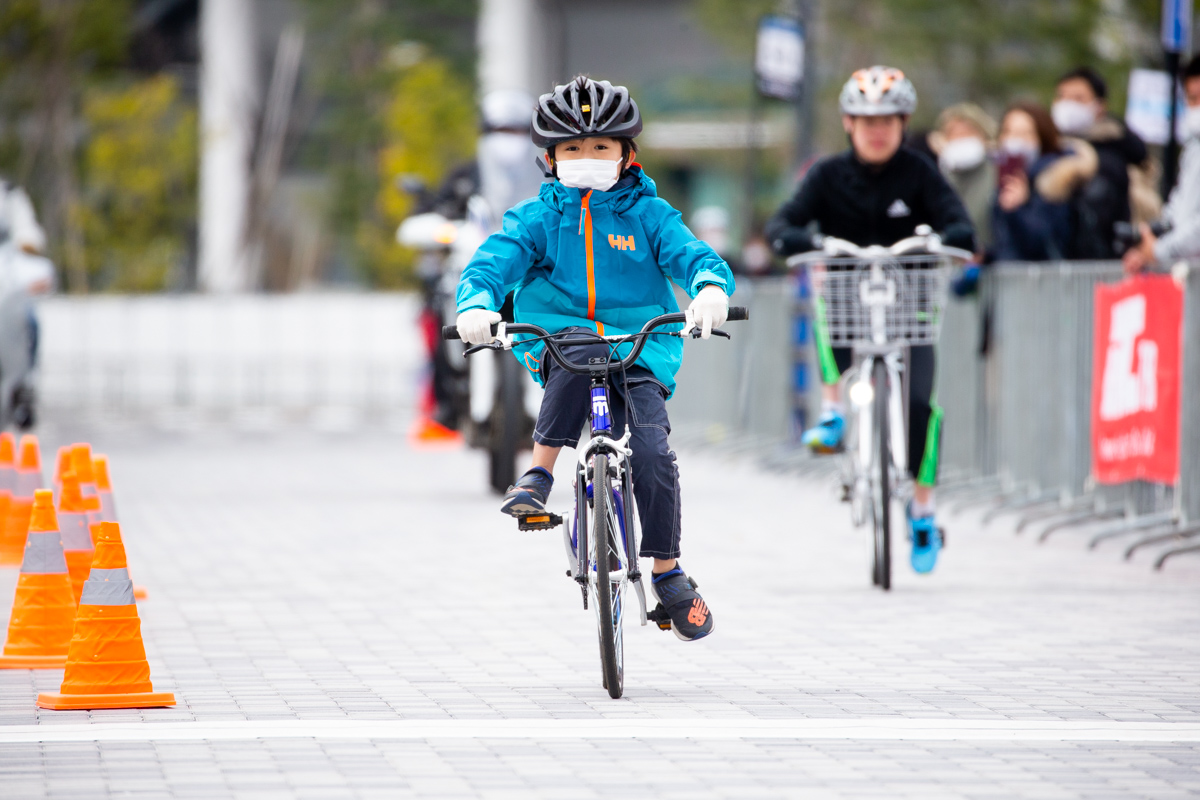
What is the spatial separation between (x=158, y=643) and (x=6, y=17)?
25289 mm

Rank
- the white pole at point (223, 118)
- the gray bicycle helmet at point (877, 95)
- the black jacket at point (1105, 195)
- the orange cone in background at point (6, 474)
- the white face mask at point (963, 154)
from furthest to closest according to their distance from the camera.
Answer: the white pole at point (223, 118), the white face mask at point (963, 154), the black jacket at point (1105, 195), the orange cone in background at point (6, 474), the gray bicycle helmet at point (877, 95)

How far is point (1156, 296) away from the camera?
9.78 m

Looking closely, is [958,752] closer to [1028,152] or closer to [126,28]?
[1028,152]

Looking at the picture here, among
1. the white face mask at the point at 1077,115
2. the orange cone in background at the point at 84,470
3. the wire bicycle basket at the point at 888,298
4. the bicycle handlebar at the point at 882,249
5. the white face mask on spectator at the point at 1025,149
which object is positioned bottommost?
the orange cone in background at the point at 84,470

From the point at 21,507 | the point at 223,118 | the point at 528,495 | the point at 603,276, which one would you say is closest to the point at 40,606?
the point at 528,495

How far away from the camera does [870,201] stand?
888 cm

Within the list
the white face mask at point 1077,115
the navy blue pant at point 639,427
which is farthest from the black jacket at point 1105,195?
the navy blue pant at point 639,427

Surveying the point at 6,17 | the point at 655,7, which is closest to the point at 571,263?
the point at 6,17

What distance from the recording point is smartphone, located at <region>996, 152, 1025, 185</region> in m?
11.7

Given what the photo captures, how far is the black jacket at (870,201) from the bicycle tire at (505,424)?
3.23m

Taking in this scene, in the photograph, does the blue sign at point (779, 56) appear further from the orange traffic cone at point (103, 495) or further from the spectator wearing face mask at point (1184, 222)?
the orange traffic cone at point (103, 495)

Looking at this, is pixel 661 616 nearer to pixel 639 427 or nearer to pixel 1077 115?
pixel 639 427

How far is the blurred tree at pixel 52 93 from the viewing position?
31.4 metres

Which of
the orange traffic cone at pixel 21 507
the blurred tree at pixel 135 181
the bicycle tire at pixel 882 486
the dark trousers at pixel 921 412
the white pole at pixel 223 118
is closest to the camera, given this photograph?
the bicycle tire at pixel 882 486
